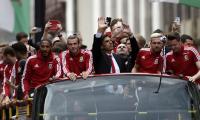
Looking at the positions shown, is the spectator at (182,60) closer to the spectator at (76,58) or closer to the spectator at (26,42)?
the spectator at (76,58)

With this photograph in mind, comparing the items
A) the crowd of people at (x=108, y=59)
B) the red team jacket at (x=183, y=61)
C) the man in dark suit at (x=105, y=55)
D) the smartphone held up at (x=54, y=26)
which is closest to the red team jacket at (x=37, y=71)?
the crowd of people at (x=108, y=59)

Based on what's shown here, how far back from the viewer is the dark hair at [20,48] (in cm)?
1828

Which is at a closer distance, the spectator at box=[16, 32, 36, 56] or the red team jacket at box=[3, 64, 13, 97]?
the red team jacket at box=[3, 64, 13, 97]

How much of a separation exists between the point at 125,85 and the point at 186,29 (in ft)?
110

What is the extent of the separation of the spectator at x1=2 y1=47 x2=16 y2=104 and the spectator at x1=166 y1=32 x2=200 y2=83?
9.31ft

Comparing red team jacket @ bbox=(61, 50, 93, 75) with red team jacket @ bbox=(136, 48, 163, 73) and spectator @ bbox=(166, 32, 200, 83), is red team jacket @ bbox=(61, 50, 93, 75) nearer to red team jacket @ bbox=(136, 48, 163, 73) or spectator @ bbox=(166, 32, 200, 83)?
red team jacket @ bbox=(136, 48, 163, 73)

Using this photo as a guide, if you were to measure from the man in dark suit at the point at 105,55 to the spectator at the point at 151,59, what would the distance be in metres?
0.12

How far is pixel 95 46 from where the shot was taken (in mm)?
15742

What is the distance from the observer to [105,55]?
53.0ft

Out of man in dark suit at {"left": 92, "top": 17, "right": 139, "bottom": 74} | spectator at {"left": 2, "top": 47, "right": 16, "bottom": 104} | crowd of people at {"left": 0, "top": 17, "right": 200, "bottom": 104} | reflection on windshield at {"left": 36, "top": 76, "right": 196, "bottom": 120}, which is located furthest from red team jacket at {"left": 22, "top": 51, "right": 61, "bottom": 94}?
reflection on windshield at {"left": 36, "top": 76, "right": 196, "bottom": 120}

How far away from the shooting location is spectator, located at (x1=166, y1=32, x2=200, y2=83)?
1652 cm

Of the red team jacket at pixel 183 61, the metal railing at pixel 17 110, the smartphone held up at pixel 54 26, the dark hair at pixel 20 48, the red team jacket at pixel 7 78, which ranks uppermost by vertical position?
the smartphone held up at pixel 54 26

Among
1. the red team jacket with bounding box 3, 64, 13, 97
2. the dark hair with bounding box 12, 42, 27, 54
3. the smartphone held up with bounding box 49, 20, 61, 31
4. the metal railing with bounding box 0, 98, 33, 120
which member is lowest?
the metal railing with bounding box 0, 98, 33, 120

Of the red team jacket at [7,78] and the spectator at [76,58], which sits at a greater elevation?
the spectator at [76,58]
